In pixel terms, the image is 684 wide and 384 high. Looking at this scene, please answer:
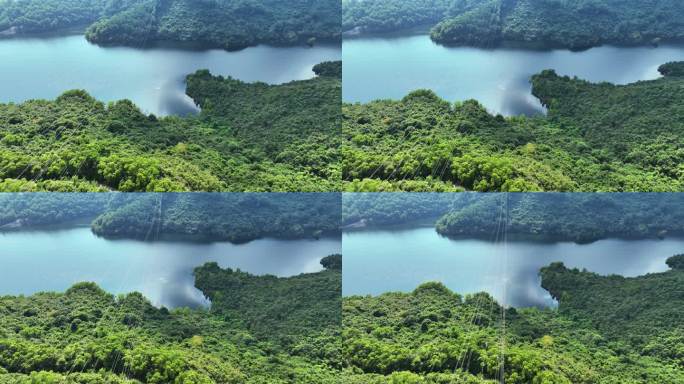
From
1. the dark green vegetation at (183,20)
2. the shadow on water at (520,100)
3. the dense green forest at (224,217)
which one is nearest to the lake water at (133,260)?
the dense green forest at (224,217)

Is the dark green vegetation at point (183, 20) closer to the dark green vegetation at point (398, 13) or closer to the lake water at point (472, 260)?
the dark green vegetation at point (398, 13)

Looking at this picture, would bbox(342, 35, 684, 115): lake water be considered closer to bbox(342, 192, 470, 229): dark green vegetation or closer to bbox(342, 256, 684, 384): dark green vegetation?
bbox(342, 192, 470, 229): dark green vegetation

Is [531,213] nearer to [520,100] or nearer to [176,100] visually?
[520,100]

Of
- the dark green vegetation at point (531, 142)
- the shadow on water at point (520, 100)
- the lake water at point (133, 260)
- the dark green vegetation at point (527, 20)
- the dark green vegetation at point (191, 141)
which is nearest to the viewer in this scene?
the dark green vegetation at point (191, 141)

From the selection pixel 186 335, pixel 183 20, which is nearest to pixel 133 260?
pixel 186 335

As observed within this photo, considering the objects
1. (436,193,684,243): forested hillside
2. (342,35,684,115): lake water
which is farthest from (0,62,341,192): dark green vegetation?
(436,193,684,243): forested hillside

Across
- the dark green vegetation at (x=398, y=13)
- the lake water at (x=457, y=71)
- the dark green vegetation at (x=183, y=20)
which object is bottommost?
the lake water at (x=457, y=71)

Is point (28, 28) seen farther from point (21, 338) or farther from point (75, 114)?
point (21, 338)

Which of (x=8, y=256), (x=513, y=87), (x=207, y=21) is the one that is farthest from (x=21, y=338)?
(x=513, y=87)
